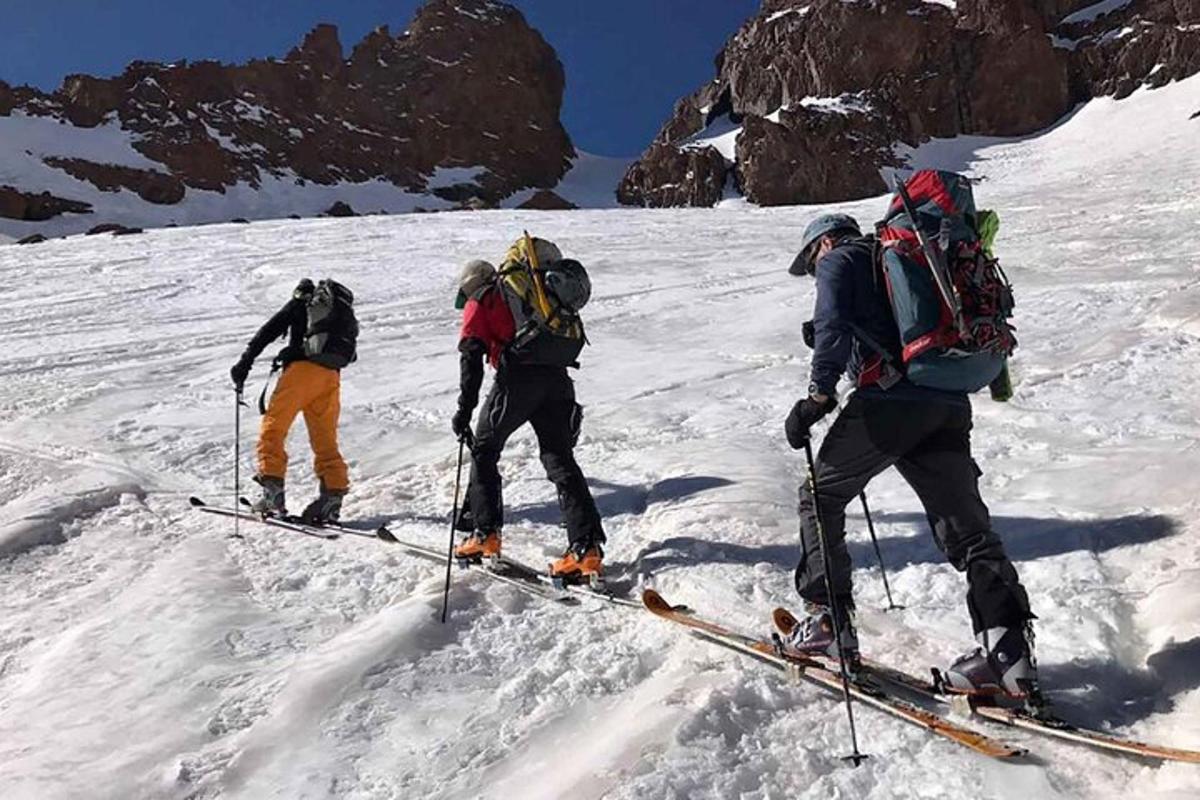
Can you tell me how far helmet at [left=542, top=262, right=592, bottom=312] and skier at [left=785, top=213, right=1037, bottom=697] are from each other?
161 centimetres

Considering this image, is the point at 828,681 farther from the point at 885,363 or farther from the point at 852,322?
the point at 852,322

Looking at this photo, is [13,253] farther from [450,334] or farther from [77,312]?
[450,334]

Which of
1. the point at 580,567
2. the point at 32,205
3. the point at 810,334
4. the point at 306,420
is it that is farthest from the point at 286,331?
the point at 32,205

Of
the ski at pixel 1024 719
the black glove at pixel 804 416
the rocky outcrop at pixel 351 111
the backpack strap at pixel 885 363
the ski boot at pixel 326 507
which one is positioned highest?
the rocky outcrop at pixel 351 111

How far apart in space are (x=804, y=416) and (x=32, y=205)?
9265 cm

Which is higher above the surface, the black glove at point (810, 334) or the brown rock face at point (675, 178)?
the brown rock face at point (675, 178)

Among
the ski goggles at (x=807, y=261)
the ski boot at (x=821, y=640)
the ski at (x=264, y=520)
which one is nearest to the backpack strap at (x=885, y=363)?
the ski goggles at (x=807, y=261)

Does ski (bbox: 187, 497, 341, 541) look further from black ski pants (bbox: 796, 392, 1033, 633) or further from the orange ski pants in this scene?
black ski pants (bbox: 796, 392, 1033, 633)

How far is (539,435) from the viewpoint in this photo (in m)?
5.20

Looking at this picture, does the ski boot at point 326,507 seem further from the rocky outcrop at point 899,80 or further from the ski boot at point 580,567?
the rocky outcrop at point 899,80

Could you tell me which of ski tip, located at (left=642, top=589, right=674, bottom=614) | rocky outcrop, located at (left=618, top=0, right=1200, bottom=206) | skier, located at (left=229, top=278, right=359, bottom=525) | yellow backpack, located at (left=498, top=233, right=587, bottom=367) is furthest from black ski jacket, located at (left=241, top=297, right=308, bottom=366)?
rocky outcrop, located at (left=618, top=0, right=1200, bottom=206)

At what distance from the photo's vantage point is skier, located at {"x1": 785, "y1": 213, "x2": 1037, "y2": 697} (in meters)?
3.35

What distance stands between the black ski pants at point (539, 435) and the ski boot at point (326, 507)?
132cm

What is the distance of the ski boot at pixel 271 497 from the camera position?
6.05 meters
